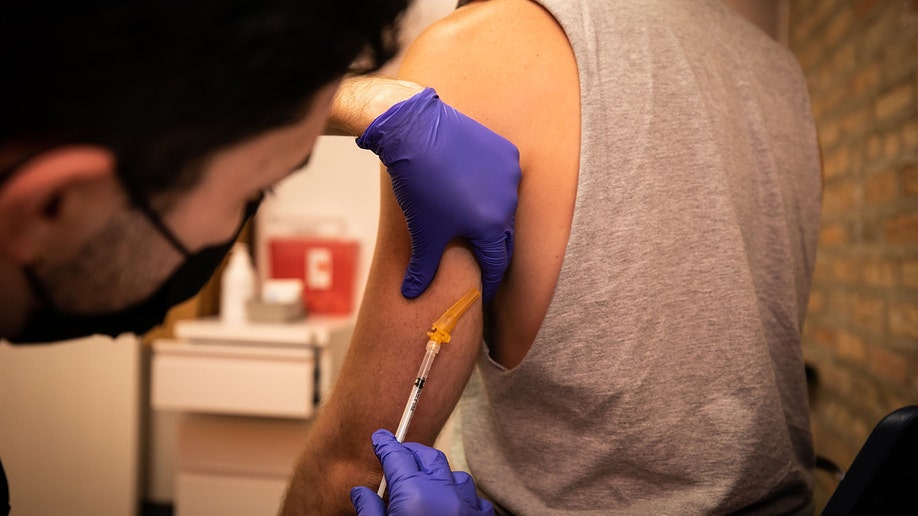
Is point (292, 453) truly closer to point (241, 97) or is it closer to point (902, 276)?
point (902, 276)

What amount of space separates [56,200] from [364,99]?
0.40 metres

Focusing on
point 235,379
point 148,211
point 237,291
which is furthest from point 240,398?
point 148,211

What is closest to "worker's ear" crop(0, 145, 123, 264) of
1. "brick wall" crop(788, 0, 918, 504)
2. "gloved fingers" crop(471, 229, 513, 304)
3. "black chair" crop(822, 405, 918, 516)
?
"gloved fingers" crop(471, 229, 513, 304)

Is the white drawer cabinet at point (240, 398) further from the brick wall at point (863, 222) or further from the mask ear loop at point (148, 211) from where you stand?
the mask ear loop at point (148, 211)

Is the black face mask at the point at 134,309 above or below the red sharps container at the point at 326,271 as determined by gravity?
above

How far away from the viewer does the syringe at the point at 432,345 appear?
799 mm

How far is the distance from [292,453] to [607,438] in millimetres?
Answer: 1782

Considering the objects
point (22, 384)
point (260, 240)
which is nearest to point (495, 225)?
point (260, 240)

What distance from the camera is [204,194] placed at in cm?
54

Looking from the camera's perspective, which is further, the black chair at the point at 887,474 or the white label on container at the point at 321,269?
the white label on container at the point at 321,269

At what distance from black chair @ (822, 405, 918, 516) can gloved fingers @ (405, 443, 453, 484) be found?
1.25ft

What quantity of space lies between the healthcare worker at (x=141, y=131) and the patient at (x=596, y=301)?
10.9 inches

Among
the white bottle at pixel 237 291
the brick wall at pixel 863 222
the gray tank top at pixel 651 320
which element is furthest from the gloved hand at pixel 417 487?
the white bottle at pixel 237 291

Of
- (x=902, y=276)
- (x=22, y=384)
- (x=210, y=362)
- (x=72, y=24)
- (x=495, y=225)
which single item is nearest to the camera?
(x=72, y=24)
